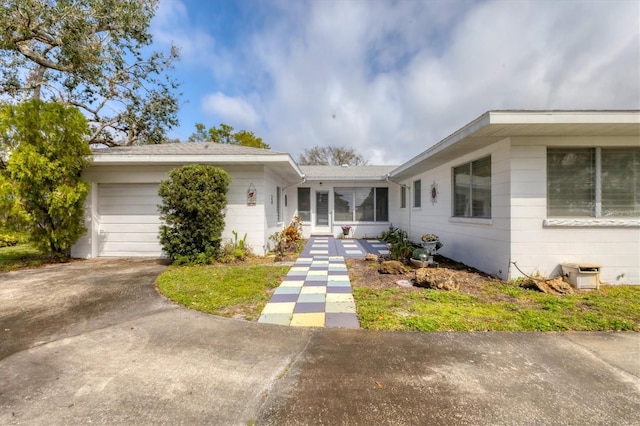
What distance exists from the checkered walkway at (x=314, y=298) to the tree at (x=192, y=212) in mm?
2344

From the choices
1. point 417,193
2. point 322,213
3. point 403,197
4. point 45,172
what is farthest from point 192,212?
point 403,197

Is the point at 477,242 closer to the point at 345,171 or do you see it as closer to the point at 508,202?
the point at 508,202

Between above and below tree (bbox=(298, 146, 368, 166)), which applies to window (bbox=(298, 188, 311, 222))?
below

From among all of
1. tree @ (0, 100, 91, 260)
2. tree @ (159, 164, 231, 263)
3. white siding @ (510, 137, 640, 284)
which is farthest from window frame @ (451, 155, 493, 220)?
tree @ (0, 100, 91, 260)

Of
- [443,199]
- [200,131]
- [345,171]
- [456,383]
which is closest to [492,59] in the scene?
[443,199]

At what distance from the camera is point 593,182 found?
5.25 meters

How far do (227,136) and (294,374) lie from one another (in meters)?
30.6

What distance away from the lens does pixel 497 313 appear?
12.7 feet

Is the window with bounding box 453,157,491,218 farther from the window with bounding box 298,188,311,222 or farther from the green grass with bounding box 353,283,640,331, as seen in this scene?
the window with bounding box 298,188,311,222

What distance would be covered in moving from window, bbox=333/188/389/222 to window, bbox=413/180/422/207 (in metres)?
2.39

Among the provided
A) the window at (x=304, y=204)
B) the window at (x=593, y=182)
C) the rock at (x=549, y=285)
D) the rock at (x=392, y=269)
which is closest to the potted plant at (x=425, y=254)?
the rock at (x=392, y=269)

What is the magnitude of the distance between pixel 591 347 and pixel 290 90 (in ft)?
49.2

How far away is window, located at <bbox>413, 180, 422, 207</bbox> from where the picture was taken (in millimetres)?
10252

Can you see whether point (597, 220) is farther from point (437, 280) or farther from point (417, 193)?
point (417, 193)
